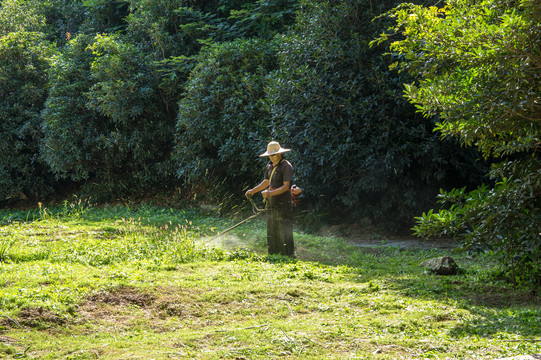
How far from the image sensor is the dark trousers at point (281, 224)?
344 inches

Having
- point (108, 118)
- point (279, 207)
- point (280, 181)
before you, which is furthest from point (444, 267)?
point (108, 118)

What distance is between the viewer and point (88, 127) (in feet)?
60.7

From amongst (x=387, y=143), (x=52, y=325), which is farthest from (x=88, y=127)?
(x=52, y=325)

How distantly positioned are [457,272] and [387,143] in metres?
4.27

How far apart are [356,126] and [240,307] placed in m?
7.04

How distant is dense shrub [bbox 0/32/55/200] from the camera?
20.1 metres

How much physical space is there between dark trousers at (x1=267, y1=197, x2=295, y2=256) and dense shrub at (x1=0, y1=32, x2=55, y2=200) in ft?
47.0

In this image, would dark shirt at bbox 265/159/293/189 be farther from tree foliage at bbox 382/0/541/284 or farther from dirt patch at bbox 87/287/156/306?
dirt patch at bbox 87/287/156/306

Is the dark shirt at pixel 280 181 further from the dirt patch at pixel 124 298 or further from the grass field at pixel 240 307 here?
the dirt patch at pixel 124 298

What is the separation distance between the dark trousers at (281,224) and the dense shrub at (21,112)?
14.3m

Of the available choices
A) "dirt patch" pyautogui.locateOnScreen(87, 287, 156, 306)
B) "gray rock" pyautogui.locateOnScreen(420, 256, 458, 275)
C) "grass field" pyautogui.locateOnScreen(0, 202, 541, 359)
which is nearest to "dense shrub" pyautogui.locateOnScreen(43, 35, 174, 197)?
"grass field" pyautogui.locateOnScreen(0, 202, 541, 359)

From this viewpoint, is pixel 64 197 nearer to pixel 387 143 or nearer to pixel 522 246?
pixel 387 143

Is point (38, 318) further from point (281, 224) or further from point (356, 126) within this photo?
point (356, 126)

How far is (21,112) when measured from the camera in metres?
20.2
